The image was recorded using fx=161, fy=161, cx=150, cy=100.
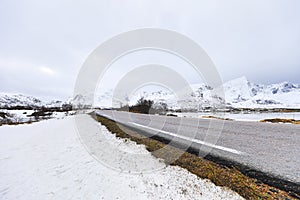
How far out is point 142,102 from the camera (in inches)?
1280

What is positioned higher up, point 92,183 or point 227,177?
point 227,177

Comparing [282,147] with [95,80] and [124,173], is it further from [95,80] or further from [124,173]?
[95,80]

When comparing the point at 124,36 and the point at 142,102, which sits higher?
the point at 124,36

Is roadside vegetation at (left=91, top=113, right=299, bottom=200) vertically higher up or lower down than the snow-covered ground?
higher up

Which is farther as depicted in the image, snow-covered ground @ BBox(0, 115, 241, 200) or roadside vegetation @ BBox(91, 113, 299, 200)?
snow-covered ground @ BBox(0, 115, 241, 200)

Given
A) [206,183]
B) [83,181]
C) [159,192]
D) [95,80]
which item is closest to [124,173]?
[83,181]

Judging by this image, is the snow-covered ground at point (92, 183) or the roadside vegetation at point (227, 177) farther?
the snow-covered ground at point (92, 183)

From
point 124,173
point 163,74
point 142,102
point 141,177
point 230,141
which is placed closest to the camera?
point 141,177

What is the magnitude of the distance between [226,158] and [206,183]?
4.61 ft

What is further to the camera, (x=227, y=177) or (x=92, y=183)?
(x=92, y=183)

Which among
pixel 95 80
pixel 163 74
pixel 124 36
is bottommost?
pixel 95 80

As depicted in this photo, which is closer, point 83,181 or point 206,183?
point 206,183

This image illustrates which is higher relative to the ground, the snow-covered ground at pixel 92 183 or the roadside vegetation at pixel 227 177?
the roadside vegetation at pixel 227 177

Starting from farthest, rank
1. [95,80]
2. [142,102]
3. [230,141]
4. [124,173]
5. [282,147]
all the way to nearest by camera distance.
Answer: [142,102]
[95,80]
[230,141]
[282,147]
[124,173]
